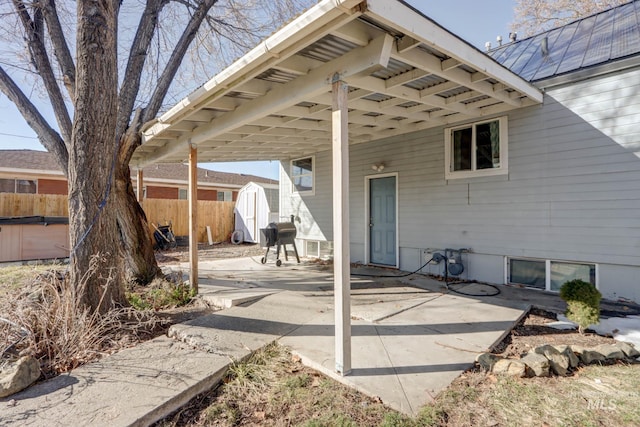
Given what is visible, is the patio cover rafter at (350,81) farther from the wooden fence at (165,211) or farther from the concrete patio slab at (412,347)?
the wooden fence at (165,211)

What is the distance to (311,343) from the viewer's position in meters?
3.12

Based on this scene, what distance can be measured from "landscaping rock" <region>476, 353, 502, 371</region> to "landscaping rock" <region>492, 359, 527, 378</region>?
0.03 m

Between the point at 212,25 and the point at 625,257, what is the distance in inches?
329

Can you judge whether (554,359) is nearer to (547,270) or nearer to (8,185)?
(547,270)

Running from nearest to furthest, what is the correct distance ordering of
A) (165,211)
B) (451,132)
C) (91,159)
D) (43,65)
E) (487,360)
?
(487,360), (91,159), (43,65), (451,132), (165,211)

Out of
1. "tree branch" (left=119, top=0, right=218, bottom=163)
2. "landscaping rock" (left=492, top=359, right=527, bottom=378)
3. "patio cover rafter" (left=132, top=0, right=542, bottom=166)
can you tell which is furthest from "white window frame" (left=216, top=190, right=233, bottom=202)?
"landscaping rock" (left=492, top=359, right=527, bottom=378)

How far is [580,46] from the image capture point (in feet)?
17.2

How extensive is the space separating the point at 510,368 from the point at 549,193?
3.31 meters

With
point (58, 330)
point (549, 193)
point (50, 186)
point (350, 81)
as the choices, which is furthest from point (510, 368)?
point (50, 186)

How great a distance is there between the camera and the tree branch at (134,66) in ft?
17.1

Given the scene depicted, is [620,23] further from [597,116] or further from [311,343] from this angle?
[311,343]

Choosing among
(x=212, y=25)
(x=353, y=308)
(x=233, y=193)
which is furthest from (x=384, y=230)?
(x=233, y=193)

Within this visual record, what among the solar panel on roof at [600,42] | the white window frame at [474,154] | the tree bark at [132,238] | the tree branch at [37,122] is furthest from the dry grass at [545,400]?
the tree branch at [37,122]

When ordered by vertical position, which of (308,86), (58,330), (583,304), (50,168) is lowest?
(58,330)
